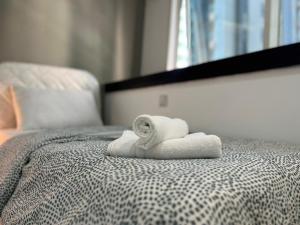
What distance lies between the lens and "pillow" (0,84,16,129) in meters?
2.04

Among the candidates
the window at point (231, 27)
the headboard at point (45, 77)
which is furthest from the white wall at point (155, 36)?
the headboard at point (45, 77)

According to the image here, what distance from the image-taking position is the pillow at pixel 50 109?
1.92m

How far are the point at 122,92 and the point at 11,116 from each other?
93cm

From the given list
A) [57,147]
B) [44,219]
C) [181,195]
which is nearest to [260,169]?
[181,195]

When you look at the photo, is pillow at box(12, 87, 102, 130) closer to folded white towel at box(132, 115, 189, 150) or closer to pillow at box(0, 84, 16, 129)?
pillow at box(0, 84, 16, 129)

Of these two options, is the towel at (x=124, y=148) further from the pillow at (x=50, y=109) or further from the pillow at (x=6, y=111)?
the pillow at (x=6, y=111)

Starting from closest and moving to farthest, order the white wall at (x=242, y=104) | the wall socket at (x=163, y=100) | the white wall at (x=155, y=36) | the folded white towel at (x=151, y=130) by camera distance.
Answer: the folded white towel at (x=151, y=130), the white wall at (x=242, y=104), the wall socket at (x=163, y=100), the white wall at (x=155, y=36)

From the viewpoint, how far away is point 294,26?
185 centimetres

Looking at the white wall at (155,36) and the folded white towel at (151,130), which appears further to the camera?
the white wall at (155,36)

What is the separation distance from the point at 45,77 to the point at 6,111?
0.42 m

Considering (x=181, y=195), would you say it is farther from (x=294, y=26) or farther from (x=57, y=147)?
(x=294, y=26)

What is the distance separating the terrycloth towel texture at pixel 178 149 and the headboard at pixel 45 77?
1.67 meters

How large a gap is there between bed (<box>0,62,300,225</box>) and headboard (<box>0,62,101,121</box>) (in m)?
1.49

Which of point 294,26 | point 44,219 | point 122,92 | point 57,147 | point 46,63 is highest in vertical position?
point 294,26
